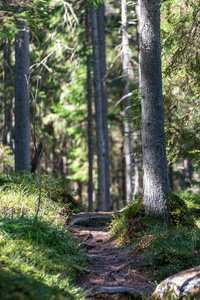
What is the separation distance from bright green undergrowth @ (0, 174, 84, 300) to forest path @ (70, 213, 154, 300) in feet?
0.89

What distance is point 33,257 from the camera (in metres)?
4.01

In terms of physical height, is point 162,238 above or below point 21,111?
below

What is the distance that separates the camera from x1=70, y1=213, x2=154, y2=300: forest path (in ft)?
13.4

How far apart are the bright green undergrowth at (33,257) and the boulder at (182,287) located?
3.57 ft

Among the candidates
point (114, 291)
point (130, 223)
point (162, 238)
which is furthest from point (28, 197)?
point (114, 291)

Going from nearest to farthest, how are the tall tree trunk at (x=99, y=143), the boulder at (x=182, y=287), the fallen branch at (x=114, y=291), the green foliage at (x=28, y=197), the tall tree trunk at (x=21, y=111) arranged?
the boulder at (x=182, y=287)
the fallen branch at (x=114, y=291)
the green foliage at (x=28, y=197)
the tall tree trunk at (x=21, y=111)
the tall tree trunk at (x=99, y=143)

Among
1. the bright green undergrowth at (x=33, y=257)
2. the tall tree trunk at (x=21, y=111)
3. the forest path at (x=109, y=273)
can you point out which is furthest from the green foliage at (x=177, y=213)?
the tall tree trunk at (x=21, y=111)

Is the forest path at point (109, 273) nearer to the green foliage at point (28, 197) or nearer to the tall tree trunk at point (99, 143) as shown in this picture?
the green foliage at point (28, 197)

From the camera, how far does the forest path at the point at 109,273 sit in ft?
13.4

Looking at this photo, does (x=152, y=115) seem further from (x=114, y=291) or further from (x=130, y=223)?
(x=114, y=291)

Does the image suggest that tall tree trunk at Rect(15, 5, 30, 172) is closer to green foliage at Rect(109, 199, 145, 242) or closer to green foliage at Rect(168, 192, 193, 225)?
green foliage at Rect(109, 199, 145, 242)

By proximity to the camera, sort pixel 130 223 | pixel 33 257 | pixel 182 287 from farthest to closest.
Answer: pixel 130 223 < pixel 33 257 < pixel 182 287

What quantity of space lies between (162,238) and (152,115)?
2679mm

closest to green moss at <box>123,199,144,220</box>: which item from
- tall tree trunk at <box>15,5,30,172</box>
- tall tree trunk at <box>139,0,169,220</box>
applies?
tall tree trunk at <box>139,0,169,220</box>
